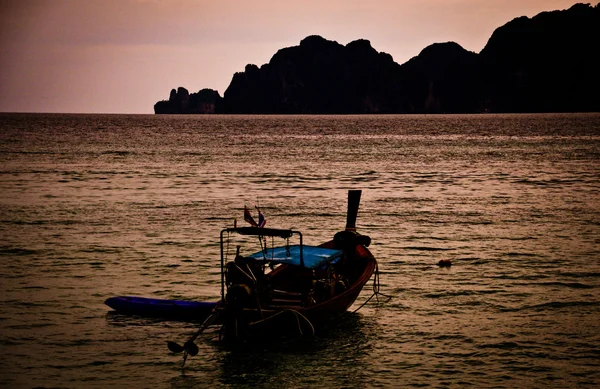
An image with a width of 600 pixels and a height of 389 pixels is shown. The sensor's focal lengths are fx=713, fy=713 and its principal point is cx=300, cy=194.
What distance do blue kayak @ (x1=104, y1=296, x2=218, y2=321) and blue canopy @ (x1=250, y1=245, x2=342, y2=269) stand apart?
7.29 ft

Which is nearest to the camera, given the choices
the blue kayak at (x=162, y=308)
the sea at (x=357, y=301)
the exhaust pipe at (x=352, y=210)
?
the sea at (x=357, y=301)

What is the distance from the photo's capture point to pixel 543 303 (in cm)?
2361

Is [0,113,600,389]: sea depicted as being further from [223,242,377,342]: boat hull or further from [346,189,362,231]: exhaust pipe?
[346,189,362,231]: exhaust pipe

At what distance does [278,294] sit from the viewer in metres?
21.7

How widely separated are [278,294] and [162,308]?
143 inches

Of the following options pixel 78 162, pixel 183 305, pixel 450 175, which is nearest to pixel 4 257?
pixel 183 305

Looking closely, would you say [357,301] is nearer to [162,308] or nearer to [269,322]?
[269,322]

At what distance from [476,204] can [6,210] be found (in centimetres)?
2969

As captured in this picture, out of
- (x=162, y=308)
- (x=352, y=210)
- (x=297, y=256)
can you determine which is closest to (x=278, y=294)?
(x=297, y=256)

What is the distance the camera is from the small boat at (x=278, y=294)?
64.1ft

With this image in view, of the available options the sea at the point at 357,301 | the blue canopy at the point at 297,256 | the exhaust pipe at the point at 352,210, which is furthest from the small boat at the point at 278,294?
the exhaust pipe at the point at 352,210

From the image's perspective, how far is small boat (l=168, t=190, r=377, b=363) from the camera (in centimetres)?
1953

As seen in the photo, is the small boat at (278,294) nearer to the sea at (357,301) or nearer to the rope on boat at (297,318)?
the rope on boat at (297,318)

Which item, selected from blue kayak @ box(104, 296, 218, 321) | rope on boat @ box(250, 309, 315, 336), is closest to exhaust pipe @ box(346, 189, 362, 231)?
blue kayak @ box(104, 296, 218, 321)
